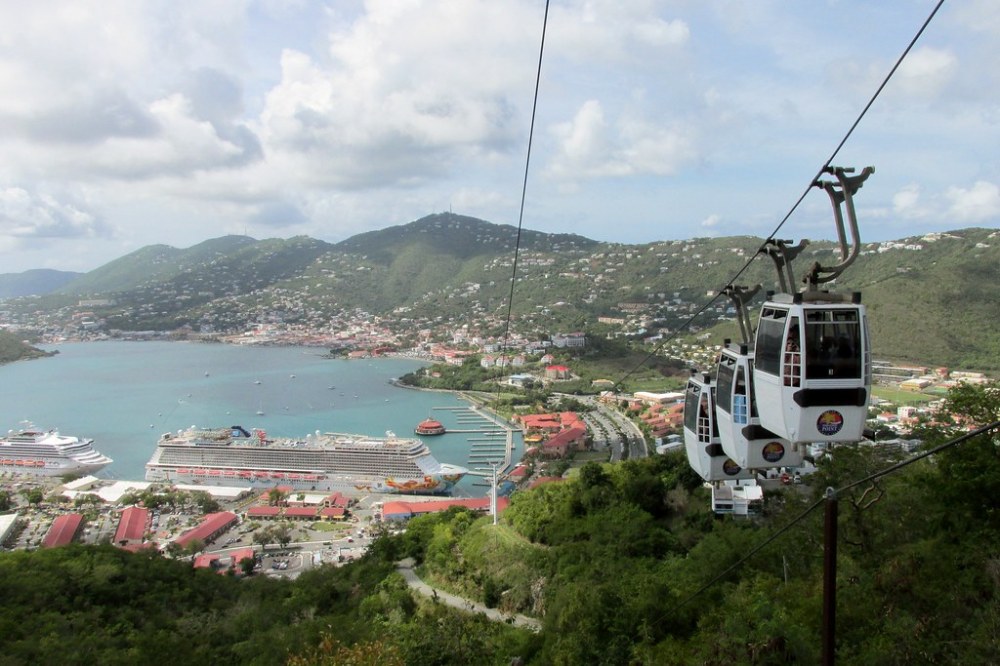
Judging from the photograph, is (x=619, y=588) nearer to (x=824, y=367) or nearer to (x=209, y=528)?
(x=824, y=367)

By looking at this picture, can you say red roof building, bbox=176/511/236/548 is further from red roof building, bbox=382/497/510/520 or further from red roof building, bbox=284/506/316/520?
red roof building, bbox=382/497/510/520

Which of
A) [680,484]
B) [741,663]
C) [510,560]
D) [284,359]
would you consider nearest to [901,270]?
[680,484]

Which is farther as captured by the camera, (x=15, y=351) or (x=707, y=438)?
(x=15, y=351)

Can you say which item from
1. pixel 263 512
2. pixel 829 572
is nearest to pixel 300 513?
pixel 263 512

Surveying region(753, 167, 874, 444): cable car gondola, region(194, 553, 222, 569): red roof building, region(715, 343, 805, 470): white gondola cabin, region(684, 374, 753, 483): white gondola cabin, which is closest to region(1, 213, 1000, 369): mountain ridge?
region(194, 553, 222, 569): red roof building

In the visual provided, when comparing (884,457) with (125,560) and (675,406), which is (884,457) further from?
(675,406)

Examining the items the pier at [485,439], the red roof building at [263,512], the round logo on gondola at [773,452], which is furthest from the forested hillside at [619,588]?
the pier at [485,439]
